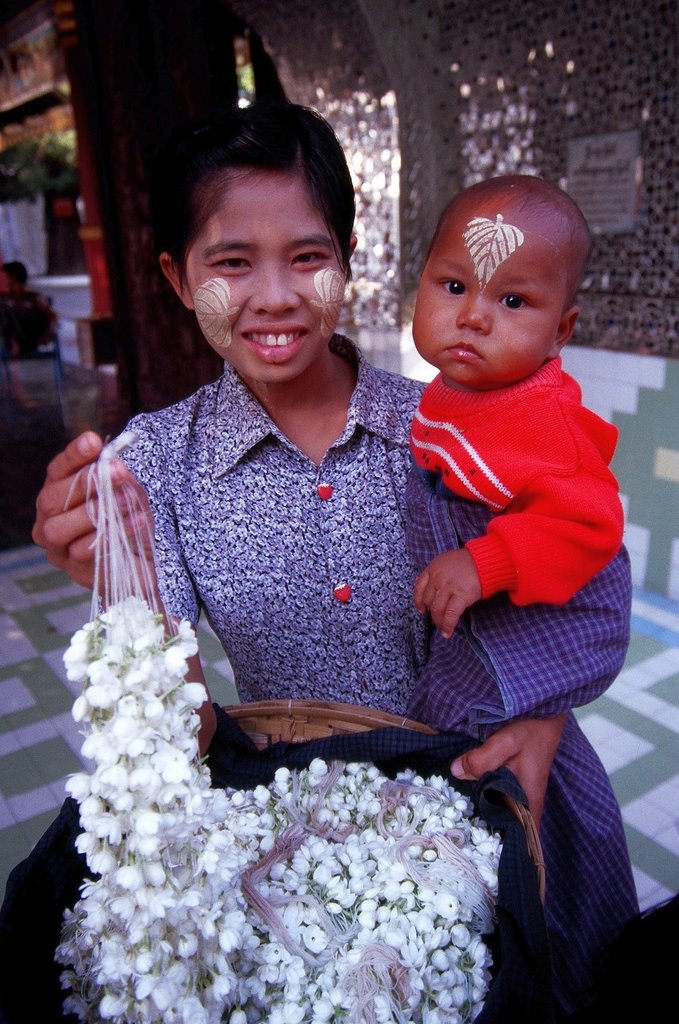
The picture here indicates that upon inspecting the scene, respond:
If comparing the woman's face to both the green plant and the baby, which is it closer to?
the baby

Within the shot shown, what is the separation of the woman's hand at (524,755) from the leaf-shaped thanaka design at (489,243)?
0.69m

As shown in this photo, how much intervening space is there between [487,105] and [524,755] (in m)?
3.29

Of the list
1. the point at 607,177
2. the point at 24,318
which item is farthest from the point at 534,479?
the point at 24,318

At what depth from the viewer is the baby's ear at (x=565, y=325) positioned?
46.2 inches

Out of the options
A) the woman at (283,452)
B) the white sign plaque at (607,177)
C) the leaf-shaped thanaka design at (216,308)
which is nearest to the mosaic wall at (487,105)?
the white sign plaque at (607,177)

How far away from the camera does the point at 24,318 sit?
768cm

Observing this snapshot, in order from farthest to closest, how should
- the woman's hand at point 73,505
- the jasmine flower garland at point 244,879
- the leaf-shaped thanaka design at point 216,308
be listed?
the leaf-shaped thanaka design at point 216,308
the woman's hand at point 73,505
the jasmine flower garland at point 244,879

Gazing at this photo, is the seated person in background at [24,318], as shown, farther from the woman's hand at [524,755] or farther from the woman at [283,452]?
the woman's hand at [524,755]

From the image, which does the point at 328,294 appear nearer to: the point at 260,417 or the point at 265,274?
the point at 265,274

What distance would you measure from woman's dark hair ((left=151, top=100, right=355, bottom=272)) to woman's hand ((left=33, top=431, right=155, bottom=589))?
0.49 m

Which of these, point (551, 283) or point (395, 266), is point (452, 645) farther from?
point (395, 266)

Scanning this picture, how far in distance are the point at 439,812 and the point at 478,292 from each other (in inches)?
30.2

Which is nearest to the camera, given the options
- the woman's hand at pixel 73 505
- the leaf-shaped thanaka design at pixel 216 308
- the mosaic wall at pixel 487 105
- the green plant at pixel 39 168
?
the woman's hand at pixel 73 505

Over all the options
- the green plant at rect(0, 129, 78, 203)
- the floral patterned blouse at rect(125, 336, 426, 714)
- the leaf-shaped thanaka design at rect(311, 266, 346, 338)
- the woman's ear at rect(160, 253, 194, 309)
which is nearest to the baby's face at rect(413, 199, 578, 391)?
the leaf-shaped thanaka design at rect(311, 266, 346, 338)
